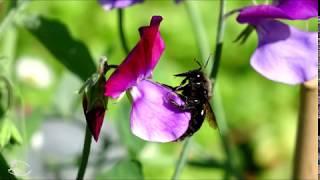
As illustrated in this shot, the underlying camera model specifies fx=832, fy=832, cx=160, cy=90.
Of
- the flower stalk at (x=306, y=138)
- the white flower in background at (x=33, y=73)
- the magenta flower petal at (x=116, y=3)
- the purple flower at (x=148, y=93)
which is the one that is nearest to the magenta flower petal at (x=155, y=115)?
the purple flower at (x=148, y=93)

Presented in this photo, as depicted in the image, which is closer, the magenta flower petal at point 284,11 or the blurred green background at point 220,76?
the magenta flower petal at point 284,11

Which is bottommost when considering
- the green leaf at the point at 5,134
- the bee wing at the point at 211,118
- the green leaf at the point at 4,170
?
the green leaf at the point at 5,134

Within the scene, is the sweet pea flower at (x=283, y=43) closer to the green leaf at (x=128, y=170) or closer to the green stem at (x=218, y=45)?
the green stem at (x=218, y=45)

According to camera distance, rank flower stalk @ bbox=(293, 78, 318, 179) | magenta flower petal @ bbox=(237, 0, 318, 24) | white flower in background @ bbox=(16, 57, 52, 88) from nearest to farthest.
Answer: magenta flower petal @ bbox=(237, 0, 318, 24) < flower stalk @ bbox=(293, 78, 318, 179) < white flower in background @ bbox=(16, 57, 52, 88)

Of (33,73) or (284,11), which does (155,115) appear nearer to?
(284,11)

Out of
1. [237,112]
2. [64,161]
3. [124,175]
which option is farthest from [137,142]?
[237,112]

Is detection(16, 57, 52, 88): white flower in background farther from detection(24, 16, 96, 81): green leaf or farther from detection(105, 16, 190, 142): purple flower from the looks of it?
detection(105, 16, 190, 142): purple flower

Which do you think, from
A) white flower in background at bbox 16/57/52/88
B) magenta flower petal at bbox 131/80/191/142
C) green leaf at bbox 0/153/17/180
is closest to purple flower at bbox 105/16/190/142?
magenta flower petal at bbox 131/80/191/142
